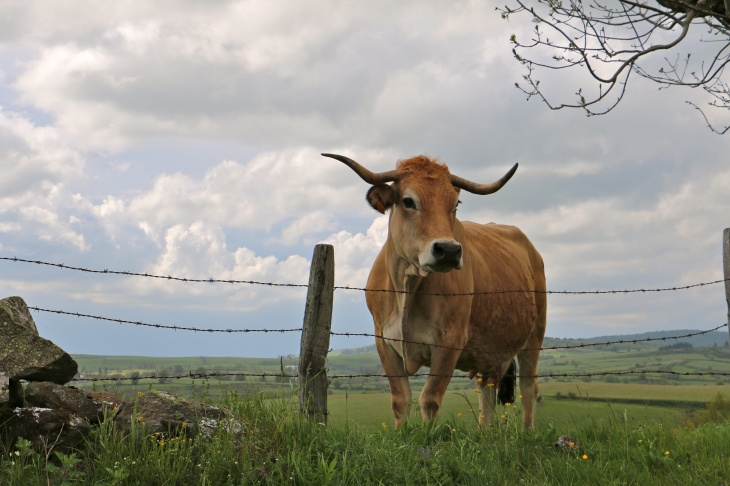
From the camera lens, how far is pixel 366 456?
4637mm

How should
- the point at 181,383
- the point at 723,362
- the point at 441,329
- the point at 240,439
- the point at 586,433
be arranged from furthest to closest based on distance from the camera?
the point at 723,362 < the point at 441,329 < the point at 586,433 < the point at 181,383 < the point at 240,439

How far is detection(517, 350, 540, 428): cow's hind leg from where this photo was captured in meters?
9.15

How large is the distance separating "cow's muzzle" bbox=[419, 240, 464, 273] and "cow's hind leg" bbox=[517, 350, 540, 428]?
Result: 3839mm

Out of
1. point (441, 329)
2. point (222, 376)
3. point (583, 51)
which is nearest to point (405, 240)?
point (441, 329)

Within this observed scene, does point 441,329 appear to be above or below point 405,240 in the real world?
below

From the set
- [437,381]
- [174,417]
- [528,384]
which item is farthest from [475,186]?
[174,417]

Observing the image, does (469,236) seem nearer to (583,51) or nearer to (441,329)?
(441,329)

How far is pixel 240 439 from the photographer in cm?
469

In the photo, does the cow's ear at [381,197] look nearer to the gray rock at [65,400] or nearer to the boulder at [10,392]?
the gray rock at [65,400]

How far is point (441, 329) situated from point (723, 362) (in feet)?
273

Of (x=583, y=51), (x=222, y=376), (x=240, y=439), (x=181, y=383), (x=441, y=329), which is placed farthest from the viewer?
(x=583, y=51)

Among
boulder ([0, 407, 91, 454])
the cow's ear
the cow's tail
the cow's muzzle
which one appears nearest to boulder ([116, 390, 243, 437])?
boulder ([0, 407, 91, 454])

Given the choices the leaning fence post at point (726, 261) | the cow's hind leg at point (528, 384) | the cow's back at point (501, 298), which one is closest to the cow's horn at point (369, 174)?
the cow's back at point (501, 298)

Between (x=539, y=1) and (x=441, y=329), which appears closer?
(x=441, y=329)
